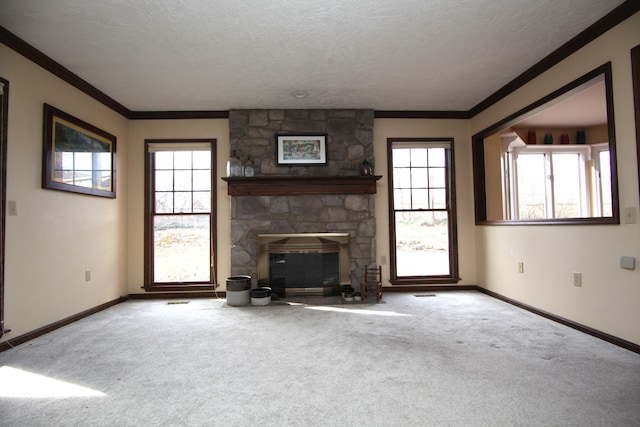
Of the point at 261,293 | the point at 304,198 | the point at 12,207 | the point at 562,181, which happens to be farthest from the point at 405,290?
the point at 12,207

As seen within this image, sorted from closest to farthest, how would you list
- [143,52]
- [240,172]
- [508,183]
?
[143,52], [240,172], [508,183]

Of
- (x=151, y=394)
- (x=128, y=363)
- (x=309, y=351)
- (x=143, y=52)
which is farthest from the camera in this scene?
(x=143, y=52)

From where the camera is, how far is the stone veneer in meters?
4.67

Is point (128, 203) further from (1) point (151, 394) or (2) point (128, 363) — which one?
(1) point (151, 394)

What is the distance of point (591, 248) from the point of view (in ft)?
9.72

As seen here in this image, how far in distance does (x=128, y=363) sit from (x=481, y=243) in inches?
169

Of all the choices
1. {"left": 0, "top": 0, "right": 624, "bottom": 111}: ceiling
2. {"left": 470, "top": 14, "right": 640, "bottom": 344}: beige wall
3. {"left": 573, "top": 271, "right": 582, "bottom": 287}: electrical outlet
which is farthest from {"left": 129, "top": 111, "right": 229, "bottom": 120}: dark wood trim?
{"left": 573, "top": 271, "right": 582, "bottom": 287}: electrical outlet

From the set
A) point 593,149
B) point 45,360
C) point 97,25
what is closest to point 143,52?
point 97,25

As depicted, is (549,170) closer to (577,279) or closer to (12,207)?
(577,279)

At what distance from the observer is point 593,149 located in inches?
228

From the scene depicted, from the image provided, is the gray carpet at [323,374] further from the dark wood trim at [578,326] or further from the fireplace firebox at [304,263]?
the fireplace firebox at [304,263]

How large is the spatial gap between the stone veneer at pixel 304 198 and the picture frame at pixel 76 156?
1497 millimetres

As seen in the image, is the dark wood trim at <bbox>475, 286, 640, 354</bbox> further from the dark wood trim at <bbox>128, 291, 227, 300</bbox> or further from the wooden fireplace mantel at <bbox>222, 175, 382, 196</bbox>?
the dark wood trim at <bbox>128, 291, 227, 300</bbox>

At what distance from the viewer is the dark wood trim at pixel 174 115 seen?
4773mm
